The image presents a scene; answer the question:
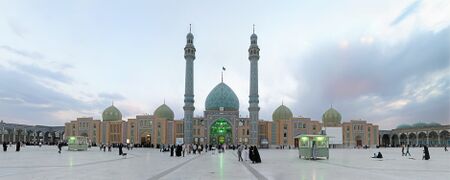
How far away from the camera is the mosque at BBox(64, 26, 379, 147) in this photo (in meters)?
74.5

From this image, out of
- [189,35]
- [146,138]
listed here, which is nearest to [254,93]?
[189,35]

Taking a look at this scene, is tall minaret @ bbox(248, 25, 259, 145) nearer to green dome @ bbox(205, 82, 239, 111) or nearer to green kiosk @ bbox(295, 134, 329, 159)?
green dome @ bbox(205, 82, 239, 111)

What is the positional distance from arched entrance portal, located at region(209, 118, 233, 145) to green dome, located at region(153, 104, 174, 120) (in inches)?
385

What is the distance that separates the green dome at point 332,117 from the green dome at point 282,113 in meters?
8.87

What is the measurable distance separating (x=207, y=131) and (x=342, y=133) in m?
27.7

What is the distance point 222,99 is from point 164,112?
501 inches

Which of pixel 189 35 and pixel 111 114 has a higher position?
pixel 189 35

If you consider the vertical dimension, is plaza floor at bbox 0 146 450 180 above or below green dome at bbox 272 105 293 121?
below

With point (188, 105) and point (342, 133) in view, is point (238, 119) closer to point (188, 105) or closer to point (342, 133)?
point (188, 105)

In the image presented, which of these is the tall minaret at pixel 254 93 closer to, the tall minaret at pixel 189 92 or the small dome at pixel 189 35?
the tall minaret at pixel 189 92

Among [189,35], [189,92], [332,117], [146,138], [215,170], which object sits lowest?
[146,138]

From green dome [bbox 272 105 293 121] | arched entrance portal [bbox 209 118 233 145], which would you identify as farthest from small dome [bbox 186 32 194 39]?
green dome [bbox 272 105 293 121]

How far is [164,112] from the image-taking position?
275 feet

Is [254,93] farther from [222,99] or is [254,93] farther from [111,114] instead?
[111,114]
